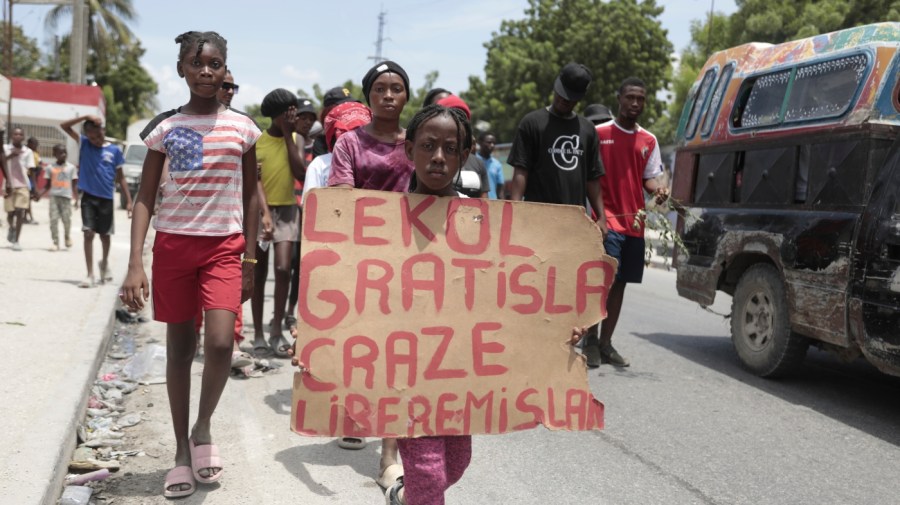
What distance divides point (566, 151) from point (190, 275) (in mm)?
2811

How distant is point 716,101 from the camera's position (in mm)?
6988

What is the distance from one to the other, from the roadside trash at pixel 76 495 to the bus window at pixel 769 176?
4748mm

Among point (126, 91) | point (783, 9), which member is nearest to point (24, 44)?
point (126, 91)

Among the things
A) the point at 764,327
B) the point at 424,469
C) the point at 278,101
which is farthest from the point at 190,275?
the point at 764,327

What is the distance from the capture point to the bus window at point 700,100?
7207 mm

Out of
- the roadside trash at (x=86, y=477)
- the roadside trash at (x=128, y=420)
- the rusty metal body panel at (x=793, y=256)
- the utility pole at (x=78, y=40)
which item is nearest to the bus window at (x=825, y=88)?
the rusty metal body panel at (x=793, y=256)

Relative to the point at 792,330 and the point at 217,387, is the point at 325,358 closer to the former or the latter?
the point at 217,387

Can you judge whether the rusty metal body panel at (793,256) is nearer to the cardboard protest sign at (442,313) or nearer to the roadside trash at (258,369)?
the cardboard protest sign at (442,313)

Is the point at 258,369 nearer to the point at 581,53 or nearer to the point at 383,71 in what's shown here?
the point at 383,71

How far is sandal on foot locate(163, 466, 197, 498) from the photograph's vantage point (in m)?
3.45

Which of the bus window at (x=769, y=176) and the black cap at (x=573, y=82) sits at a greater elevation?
the black cap at (x=573, y=82)

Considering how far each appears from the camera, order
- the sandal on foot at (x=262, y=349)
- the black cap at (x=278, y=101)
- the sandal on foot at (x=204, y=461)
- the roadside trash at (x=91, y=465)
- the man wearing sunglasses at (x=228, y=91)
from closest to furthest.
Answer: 1. the sandal on foot at (x=204, y=461)
2. the roadside trash at (x=91, y=465)
3. the man wearing sunglasses at (x=228, y=91)
4. the black cap at (x=278, y=101)
5. the sandal on foot at (x=262, y=349)

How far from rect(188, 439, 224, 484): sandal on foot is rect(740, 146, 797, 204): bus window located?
4259 mm

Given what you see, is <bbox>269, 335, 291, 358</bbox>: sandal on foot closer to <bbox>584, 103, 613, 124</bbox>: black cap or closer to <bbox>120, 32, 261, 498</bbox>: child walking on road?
<bbox>120, 32, 261, 498</bbox>: child walking on road
